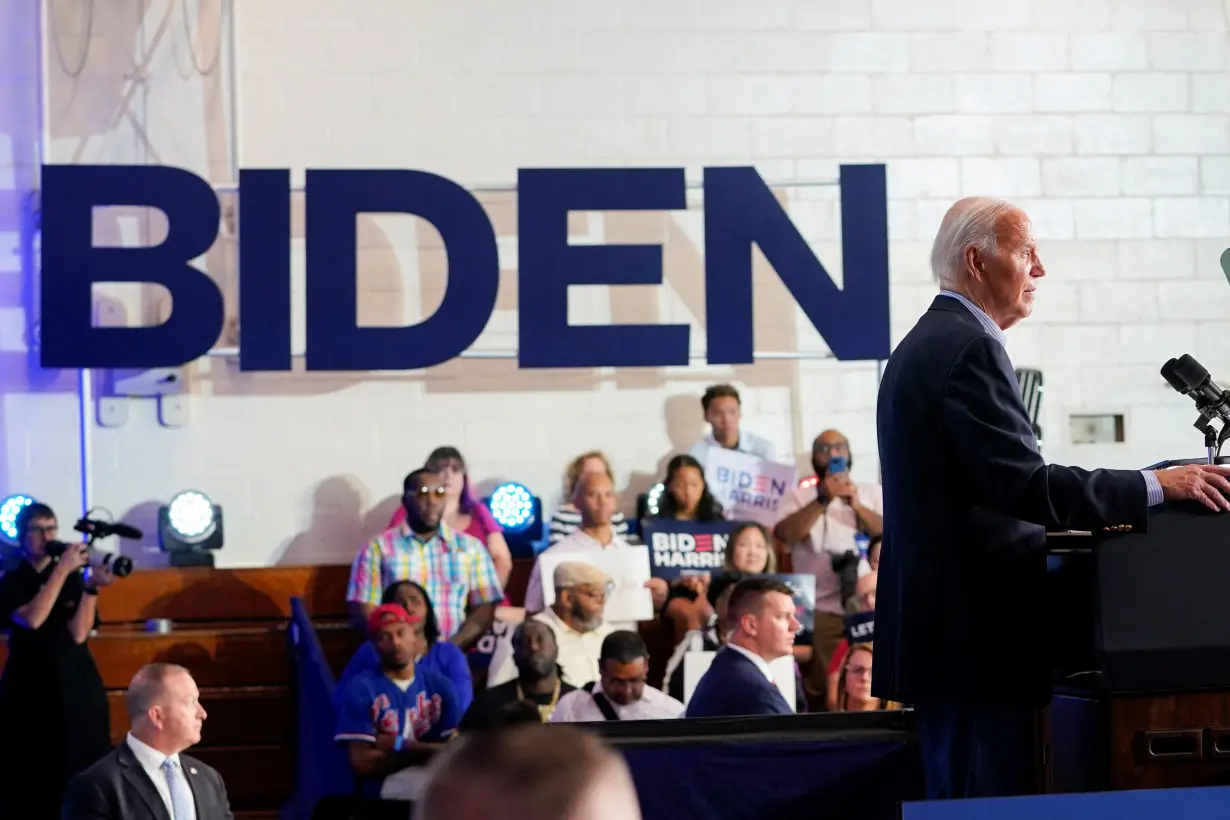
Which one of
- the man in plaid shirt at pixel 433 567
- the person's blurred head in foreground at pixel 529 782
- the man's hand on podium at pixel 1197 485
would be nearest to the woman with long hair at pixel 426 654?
the man in plaid shirt at pixel 433 567

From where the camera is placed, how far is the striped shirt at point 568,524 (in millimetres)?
6918

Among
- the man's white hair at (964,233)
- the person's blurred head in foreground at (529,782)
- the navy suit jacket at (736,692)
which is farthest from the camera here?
the navy suit jacket at (736,692)

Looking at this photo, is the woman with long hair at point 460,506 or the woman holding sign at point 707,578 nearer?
the woman holding sign at point 707,578

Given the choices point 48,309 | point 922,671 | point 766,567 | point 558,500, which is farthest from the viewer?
point 558,500

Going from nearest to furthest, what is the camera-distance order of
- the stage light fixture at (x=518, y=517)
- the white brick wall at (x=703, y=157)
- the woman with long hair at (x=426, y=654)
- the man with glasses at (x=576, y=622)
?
the woman with long hair at (x=426, y=654), the man with glasses at (x=576, y=622), the stage light fixture at (x=518, y=517), the white brick wall at (x=703, y=157)

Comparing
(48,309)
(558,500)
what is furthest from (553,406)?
(48,309)

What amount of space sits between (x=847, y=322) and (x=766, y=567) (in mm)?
1417

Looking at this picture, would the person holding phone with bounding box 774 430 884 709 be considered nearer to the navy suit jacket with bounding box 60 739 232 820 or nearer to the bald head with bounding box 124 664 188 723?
the bald head with bounding box 124 664 188 723

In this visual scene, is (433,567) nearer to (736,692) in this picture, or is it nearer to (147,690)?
(147,690)

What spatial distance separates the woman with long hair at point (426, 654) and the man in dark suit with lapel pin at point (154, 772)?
1469 millimetres

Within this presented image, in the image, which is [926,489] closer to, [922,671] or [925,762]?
[922,671]

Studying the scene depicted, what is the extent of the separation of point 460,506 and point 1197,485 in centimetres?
525

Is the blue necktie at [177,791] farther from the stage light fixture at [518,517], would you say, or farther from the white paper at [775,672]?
the stage light fixture at [518,517]

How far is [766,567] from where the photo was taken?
634 centimetres
